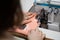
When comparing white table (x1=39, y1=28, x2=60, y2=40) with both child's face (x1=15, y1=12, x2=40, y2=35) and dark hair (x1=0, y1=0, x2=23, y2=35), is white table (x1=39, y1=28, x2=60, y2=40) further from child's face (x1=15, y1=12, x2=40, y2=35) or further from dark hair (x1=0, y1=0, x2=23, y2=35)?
dark hair (x1=0, y1=0, x2=23, y2=35)

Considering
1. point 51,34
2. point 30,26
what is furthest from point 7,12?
point 51,34

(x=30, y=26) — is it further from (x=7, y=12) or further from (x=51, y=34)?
(x=7, y=12)

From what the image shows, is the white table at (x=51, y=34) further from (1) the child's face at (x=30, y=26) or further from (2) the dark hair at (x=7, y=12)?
(2) the dark hair at (x=7, y=12)

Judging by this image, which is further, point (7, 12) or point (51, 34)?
point (51, 34)

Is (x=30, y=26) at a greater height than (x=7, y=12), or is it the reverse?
(x=30, y=26)

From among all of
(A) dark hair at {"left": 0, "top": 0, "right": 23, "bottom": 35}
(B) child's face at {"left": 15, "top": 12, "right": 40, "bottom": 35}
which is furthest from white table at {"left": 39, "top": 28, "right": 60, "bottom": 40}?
(A) dark hair at {"left": 0, "top": 0, "right": 23, "bottom": 35}

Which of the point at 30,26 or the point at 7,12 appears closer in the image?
the point at 7,12

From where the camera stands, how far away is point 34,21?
1.73 m

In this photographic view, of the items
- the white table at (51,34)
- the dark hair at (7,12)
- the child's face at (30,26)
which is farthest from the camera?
the white table at (51,34)

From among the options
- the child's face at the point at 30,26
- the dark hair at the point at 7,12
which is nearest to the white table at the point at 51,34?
the child's face at the point at 30,26

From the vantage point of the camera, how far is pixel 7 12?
50cm

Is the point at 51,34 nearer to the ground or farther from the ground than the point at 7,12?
farther from the ground

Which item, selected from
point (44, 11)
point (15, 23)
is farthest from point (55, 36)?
point (15, 23)

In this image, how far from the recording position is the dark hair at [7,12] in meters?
0.49
